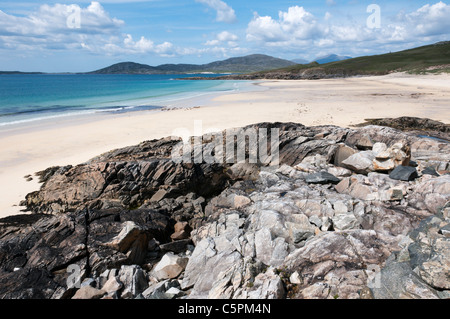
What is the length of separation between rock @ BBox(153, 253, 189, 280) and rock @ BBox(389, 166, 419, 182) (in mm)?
6706

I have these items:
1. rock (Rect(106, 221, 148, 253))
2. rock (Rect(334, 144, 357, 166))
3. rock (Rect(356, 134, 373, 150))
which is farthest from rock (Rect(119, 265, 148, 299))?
rock (Rect(356, 134, 373, 150))

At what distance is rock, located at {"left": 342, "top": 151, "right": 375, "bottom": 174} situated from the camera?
9.50 m

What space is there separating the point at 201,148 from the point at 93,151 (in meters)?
8.33

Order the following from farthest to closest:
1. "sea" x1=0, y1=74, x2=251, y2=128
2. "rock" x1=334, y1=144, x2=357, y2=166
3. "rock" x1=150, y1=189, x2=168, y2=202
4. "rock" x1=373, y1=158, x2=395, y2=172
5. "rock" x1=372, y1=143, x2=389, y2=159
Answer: "sea" x1=0, y1=74, x2=251, y2=128 < "rock" x1=334, y1=144, x2=357, y2=166 < "rock" x1=150, y1=189, x2=168, y2=202 < "rock" x1=372, y1=143, x2=389, y2=159 < "rock" x1=373, y1=158, x2=395, y2=172

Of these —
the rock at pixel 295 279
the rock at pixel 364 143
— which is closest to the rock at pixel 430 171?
the rock at pixel 364 143

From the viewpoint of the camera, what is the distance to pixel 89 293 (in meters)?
5.74

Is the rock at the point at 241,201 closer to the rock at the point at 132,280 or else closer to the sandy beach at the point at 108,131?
the rock at the point at 132,280

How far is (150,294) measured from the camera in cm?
577

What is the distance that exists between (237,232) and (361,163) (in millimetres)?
Result: 5390

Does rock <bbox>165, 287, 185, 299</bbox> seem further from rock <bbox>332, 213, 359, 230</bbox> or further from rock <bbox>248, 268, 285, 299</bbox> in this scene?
rock <bbox>332, 213, 359, 230</bbox>

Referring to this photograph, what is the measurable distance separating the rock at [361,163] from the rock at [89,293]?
8.45 meters

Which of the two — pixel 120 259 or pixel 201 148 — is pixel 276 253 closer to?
pixel 120 259

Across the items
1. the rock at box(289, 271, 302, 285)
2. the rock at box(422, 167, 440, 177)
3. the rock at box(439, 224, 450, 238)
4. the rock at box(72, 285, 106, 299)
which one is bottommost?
the rock at box(72, 285, 106, 299)
